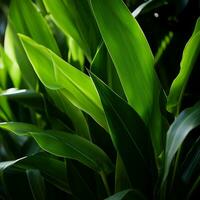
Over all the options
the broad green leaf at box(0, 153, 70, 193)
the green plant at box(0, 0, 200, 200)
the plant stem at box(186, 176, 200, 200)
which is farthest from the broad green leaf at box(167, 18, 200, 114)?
the broad green leaf at box(0, 153, 70, 193)

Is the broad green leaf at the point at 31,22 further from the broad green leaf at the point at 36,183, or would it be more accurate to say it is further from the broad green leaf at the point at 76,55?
the broad green leaf at the point at 36,183

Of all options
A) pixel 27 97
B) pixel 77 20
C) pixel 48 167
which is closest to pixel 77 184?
pixel 48 167

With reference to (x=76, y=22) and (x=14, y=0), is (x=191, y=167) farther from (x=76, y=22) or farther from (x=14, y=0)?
(x=14, y=0)

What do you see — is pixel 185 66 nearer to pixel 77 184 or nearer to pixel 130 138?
pixel 130 138

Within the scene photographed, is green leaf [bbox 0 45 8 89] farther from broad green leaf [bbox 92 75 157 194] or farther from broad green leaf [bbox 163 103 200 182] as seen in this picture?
broad green leaf [bbox 163 103 200 182]

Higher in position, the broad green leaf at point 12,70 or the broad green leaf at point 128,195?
the broad green leaf at point 12,70

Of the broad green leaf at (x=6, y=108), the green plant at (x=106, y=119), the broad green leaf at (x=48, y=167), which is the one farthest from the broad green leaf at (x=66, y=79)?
the broad green leaf at (x=6, y=108)
